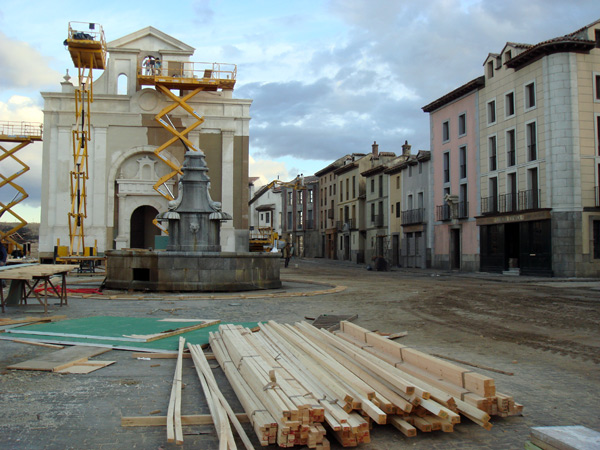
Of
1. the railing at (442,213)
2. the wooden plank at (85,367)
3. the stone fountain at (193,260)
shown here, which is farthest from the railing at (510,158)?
the wooden plank at (85,367)

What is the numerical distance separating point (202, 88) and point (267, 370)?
Result: 33709 millimetres

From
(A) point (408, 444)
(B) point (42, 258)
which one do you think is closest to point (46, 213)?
(B) point (42, 258)

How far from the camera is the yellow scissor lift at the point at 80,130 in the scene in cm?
3516

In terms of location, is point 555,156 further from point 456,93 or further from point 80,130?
point 80,130

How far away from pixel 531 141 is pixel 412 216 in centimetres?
1428

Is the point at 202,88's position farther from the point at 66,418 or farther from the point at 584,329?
the point at 66,418

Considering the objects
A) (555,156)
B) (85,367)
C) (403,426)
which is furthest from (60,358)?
(555,156)

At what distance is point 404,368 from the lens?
5262 millimetres

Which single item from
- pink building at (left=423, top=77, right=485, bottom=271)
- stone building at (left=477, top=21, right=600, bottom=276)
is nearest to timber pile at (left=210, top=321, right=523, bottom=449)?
stone building at (left=477, top=21, right=600, bottom=276)

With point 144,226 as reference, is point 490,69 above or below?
above

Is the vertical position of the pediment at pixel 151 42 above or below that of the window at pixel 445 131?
above

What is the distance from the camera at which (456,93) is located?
1470 inches

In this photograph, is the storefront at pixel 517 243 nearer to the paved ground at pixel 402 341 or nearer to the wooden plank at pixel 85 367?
the paved ground at pixel 402 341

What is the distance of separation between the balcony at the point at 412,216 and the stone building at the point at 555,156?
10215 mm
